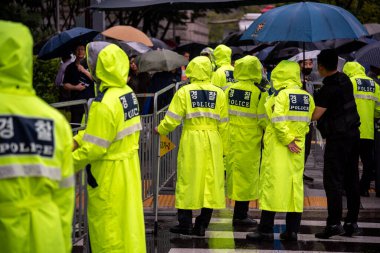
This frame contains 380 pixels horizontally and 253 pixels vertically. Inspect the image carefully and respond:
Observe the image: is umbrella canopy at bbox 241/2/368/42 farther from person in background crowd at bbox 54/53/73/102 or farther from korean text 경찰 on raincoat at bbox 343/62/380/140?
person in background crowd at bbox 54/53/73/102

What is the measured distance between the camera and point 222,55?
48.4ft

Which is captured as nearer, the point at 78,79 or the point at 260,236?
the point at 260,236

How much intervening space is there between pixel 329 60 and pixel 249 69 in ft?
4.07

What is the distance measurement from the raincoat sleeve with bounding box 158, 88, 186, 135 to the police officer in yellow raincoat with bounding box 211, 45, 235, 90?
3.98 m

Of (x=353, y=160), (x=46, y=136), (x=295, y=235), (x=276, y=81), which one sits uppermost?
(x=46, y=136)

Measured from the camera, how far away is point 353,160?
1042 cm

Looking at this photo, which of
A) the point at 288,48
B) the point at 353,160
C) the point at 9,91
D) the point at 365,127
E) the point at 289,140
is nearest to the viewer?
the point at 9,91

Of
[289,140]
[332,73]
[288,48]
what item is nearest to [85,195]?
[289,140]

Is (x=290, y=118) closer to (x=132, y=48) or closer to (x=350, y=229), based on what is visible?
(x=350, y=229)

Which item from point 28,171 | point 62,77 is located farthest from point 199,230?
point 28,171

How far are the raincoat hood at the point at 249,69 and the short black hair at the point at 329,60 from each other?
3.64ft

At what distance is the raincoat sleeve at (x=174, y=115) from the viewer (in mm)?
10016

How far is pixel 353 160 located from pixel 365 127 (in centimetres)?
261

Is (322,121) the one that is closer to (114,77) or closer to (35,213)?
(114,77)
